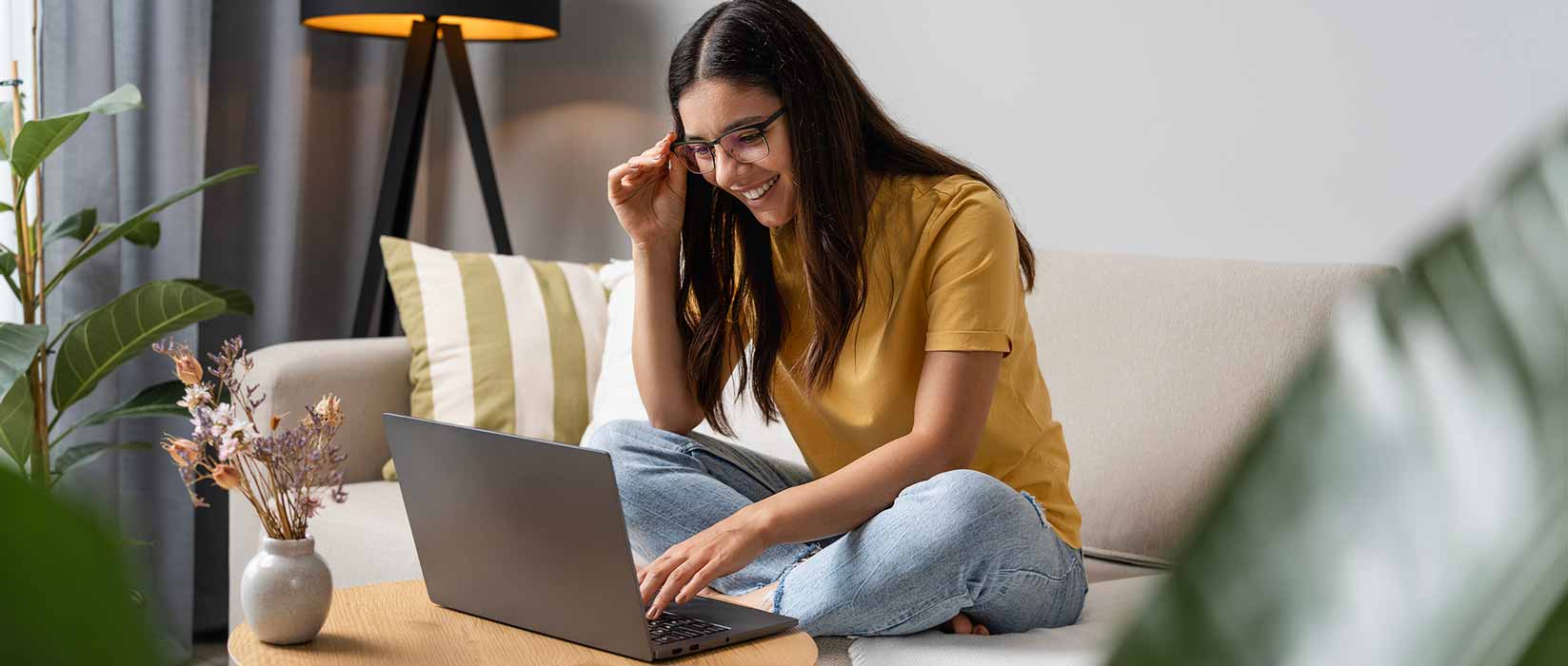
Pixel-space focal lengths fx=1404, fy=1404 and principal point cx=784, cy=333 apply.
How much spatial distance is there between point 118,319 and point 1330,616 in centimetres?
242

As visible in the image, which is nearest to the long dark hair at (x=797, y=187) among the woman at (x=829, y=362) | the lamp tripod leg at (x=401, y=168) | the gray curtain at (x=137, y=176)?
the woman at (x=829, y=362)

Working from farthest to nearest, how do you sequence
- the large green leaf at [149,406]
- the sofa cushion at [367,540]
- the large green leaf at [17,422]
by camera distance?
the large green leaf at [149,406]
the large green leaf at [17,422]
the sofa cushion at [367,540]

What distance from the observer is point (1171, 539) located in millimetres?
1690

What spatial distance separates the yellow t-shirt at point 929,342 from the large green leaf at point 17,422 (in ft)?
4.33

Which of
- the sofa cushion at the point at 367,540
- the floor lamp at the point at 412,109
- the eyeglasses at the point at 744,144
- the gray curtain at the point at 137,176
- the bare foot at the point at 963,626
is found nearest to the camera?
the bare foot at the point at 963,626

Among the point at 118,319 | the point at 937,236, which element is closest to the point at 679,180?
the point at 937,236

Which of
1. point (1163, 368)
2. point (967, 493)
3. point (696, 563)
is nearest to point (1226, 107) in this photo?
point (1163, 368)

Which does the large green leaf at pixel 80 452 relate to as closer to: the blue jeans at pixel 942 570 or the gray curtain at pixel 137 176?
the gray curtain at pixel 137 176

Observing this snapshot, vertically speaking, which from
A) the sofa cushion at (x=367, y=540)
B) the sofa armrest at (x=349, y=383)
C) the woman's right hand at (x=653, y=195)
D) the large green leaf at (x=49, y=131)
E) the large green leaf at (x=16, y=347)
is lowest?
the sofa cushion at (x=367, y=540)

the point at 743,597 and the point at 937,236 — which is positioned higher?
the point at 937,236

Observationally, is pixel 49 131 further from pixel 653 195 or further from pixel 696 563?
pixel 696 563

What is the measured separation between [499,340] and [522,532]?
107 centimetres

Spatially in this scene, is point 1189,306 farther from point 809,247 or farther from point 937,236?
point 809,247

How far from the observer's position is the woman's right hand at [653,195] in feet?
5.43
